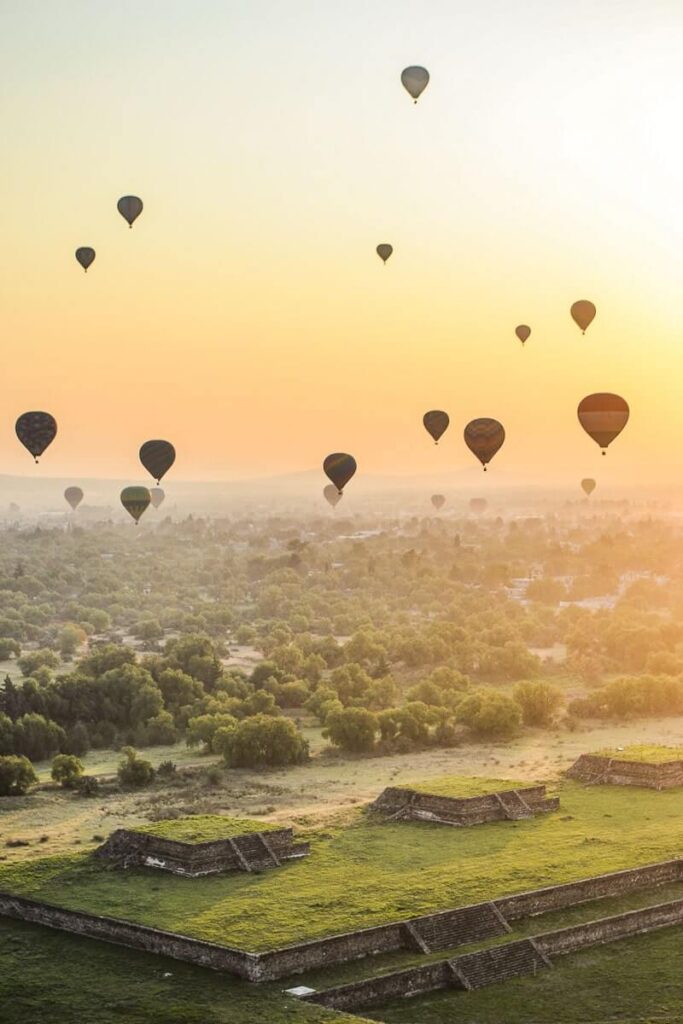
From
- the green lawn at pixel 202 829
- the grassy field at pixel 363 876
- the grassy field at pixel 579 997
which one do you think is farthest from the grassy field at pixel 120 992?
the green lawn at pixel 202 829

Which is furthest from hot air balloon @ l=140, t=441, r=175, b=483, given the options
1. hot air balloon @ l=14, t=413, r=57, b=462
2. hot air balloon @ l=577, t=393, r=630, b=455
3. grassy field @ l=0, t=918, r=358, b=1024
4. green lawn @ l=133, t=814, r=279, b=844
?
grassy field @ l=0, t=918, r=358, b=1024

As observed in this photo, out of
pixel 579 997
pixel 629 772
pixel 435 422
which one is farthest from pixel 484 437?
pixel 579 997

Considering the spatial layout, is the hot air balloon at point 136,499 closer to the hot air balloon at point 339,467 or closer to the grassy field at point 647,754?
the hot air balloon at point 339,467

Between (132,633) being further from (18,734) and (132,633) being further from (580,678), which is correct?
(18,734)

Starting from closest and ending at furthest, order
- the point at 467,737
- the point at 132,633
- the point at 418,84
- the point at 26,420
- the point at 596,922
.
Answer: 1. the point at 596,922
2. the point at 418,84
3. the point at 467,737
4. the point at 26,420
5. the point at 132,633

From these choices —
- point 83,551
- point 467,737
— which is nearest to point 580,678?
point 467,737

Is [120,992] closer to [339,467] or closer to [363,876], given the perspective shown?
[363,876]
